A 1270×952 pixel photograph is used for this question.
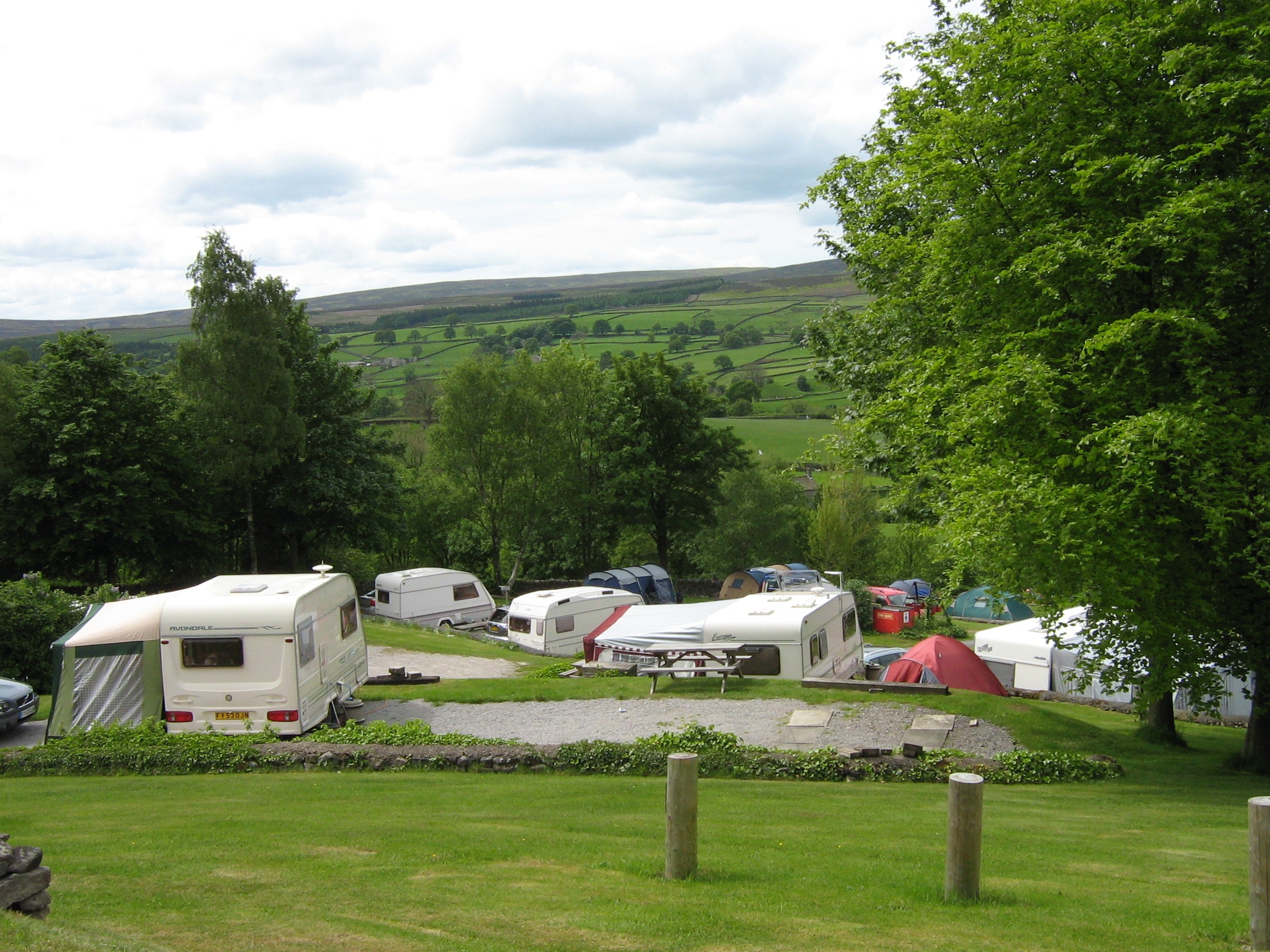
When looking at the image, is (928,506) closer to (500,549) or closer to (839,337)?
(839,337)

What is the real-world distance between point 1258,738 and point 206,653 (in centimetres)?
1520

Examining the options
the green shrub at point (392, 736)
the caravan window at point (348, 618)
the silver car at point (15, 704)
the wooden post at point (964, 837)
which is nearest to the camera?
the wooden post at point (964, 837)

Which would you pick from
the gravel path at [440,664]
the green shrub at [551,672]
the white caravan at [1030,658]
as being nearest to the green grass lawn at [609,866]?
the green shrub at [551,672]

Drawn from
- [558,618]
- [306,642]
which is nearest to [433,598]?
[558,618]

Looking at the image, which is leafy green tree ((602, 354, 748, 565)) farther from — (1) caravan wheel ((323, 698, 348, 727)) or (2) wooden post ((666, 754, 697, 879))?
(2) wooden post ((666, 754, 697, 879))

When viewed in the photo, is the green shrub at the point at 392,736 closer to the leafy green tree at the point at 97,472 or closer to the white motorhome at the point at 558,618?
the white motorhome at the point at 558,618

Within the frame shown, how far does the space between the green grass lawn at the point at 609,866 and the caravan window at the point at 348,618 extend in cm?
524

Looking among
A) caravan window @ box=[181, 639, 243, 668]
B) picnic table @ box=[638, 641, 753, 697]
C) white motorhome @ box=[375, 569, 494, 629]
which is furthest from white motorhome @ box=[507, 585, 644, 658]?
caravan window @ box=[181, 639, 243, 668]

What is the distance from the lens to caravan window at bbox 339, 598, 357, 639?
17609mm

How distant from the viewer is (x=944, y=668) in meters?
20.7

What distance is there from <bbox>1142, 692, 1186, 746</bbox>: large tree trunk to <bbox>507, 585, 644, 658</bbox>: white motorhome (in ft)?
53.2

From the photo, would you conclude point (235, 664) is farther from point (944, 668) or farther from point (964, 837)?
point (944, 668)

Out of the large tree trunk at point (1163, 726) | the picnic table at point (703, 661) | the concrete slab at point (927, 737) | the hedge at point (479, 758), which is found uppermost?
the hedge at point (479, 758)

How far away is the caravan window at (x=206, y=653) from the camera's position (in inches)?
599
